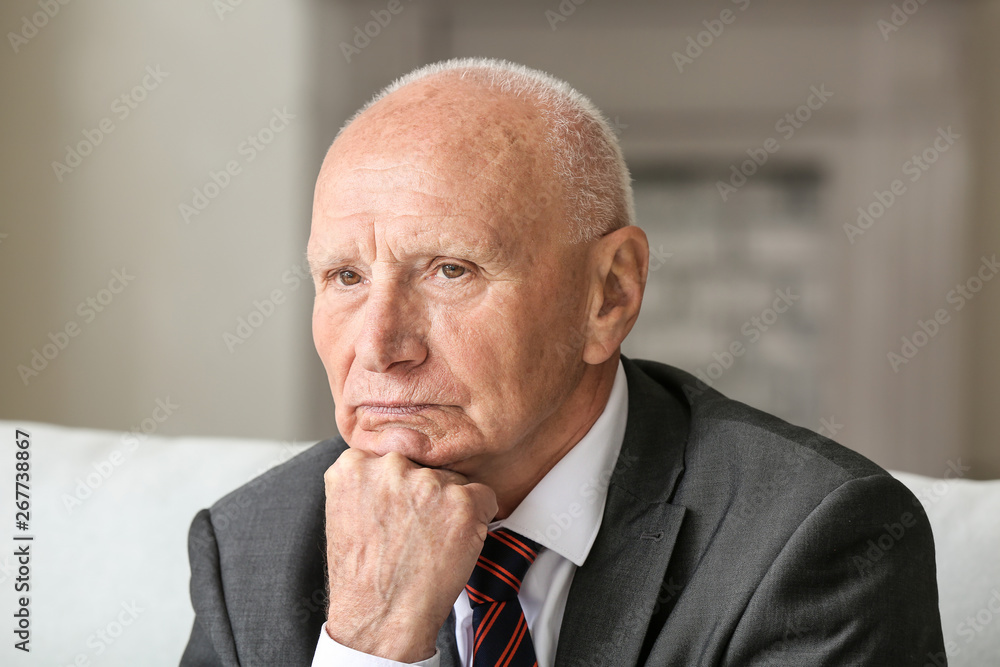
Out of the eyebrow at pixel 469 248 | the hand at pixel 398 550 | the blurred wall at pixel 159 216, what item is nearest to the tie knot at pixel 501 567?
the hand at pixel 398 550

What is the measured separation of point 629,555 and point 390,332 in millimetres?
536

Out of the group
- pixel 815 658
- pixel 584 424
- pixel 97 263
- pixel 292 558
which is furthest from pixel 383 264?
pixel 97 263

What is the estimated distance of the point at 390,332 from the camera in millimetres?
1390

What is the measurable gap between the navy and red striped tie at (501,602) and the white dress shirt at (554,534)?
0.09 ft

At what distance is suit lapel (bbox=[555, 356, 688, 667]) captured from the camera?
55.7 inches

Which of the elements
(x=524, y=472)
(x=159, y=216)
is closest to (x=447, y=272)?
(x=524, y=472)

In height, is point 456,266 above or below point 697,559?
above

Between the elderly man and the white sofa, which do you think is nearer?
the elderly man

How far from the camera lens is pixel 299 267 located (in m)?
4.75

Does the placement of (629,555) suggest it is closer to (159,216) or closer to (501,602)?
(501,602)

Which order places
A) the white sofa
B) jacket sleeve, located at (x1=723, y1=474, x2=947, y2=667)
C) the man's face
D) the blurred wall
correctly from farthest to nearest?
the blurred wall → the white sofa → the man's face → jacket sleeve, located at (x1=723, y1=474, x2=947, y2=667)

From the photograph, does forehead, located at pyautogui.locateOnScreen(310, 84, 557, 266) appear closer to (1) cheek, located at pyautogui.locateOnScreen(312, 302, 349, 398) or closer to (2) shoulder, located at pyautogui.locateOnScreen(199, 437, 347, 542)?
(1) cheek, located at pyautogui.locateOnScreen(312, 302, 349, 398)

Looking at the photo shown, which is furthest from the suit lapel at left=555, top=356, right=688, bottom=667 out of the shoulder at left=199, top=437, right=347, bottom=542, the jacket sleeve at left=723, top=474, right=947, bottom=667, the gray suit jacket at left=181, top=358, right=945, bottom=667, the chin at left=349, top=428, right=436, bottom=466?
the shoulder at left=199, top=437, right=347, bottom=542

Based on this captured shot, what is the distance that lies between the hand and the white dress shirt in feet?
0.44
